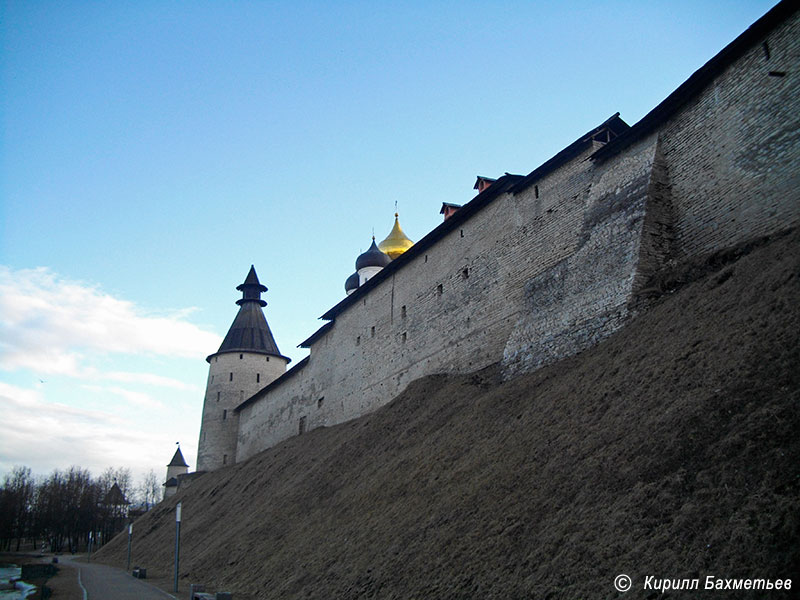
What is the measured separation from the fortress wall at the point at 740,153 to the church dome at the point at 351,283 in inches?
1179

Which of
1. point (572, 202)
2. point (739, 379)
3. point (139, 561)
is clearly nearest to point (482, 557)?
point (739, 379)

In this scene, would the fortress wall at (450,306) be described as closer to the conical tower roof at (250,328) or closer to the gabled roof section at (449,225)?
the gabled roof section at (449,225)

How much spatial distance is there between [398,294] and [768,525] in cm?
1842

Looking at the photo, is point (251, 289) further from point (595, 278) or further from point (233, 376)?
point (595, 278)

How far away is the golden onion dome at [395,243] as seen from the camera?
40312 millimetres

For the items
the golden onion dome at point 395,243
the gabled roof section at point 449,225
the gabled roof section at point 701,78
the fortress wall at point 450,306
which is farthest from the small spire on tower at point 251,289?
the gabled roof section at point 701,78

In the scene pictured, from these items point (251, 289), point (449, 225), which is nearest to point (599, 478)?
point (449, 225)

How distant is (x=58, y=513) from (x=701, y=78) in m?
60.0

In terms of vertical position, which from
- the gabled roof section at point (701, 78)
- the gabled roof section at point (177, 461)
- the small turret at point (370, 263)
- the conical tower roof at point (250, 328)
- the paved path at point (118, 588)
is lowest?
the paved path at point (118, 588)

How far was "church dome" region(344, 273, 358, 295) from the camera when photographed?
4194cm

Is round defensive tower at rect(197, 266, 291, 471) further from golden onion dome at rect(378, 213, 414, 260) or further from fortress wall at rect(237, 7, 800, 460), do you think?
fortress wall at rect(237, 7, 800, 460)

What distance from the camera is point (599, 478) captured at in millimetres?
7773

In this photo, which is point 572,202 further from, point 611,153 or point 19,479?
point 19,479

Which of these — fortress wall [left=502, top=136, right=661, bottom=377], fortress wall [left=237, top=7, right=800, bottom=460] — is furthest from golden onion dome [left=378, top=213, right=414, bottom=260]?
fortress wall [left=502, top=136, right=661, bottom=377]
